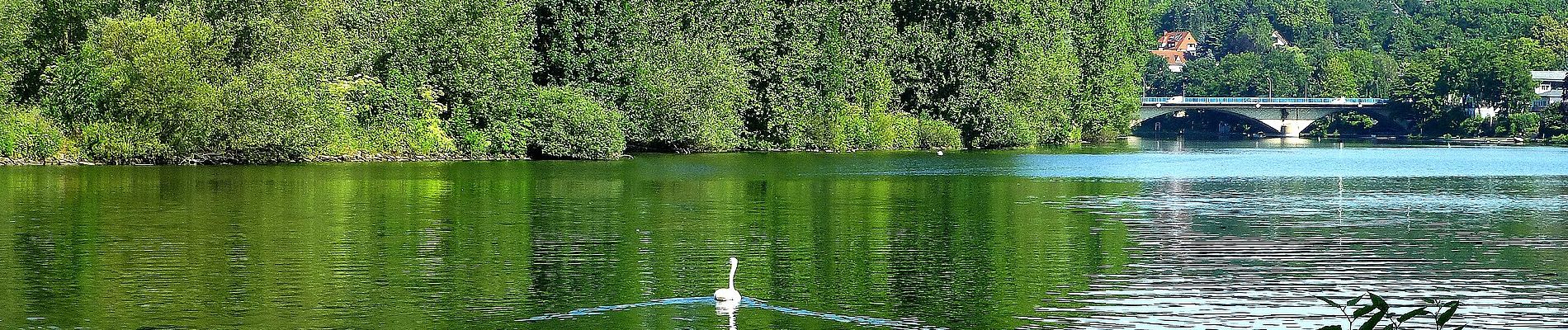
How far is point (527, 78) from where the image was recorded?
6919 cm

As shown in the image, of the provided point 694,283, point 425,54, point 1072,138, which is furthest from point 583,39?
point 694,283

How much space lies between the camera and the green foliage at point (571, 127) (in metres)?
68.6

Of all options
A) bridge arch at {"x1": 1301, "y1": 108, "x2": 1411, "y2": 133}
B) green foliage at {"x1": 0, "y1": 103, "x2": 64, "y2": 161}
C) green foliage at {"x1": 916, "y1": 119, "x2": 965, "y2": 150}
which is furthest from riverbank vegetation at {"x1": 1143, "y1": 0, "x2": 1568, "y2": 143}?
green foliage at {"x1": 0, "y1": 103, "x2": 64, "y2": 161}

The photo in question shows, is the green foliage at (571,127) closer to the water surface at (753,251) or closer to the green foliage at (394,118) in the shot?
the green foliage at (394,118)

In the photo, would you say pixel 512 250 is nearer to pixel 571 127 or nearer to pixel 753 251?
pixel 753 251

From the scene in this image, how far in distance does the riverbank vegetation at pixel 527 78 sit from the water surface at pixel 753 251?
5.16 metres

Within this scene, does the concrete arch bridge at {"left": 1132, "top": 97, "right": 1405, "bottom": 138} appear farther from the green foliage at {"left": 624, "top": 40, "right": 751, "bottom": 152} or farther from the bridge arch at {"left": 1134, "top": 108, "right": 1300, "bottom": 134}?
the green foliage at {"left": 624, "top": 40, "right": 751, "bottom": 152}

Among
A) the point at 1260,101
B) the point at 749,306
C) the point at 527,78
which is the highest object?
the point at 1260,101

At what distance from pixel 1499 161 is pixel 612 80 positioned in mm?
34829

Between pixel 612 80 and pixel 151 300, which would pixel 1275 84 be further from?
pixel 151 300

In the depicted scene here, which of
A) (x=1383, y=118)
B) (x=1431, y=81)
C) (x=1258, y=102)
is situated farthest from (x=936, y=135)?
(x=1383, y=118)

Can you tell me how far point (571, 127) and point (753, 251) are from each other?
138 feet

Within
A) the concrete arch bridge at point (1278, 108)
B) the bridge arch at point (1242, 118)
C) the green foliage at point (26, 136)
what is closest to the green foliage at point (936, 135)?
the green foliage at point (26, 136)

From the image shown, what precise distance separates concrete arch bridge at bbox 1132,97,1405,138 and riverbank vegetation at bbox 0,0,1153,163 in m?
43.1
